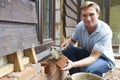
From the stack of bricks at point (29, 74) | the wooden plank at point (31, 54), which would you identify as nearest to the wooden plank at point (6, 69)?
the stack of bricks at point (29, 74)

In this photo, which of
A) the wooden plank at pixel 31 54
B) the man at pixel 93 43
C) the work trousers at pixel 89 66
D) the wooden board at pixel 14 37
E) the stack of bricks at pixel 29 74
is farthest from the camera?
the work trousers at pixel 89 66

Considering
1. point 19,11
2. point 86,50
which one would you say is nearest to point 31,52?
point 19,11

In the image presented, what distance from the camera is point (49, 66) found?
2.39m

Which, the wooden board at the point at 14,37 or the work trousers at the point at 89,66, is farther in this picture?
the work trousers at the point at 89,66

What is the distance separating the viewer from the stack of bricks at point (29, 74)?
4.64 ft

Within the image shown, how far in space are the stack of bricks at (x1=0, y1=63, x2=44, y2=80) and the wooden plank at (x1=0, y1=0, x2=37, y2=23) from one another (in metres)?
0.33

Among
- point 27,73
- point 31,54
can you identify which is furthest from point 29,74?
point 31,54

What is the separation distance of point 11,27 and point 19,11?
0.51 ft

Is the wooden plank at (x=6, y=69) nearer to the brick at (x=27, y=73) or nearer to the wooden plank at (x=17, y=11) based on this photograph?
the brick at (x=27, y=73)

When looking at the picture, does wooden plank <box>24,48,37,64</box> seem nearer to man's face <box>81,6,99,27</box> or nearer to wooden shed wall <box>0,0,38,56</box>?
wooden shed wall <box>0,0,38,56</box>

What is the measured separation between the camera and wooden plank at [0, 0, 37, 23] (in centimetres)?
129

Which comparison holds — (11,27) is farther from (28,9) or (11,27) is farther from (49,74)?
(49,74)

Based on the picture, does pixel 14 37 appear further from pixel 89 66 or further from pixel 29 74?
pixel 89 66

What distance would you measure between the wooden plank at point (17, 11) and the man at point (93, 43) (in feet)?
2.77
